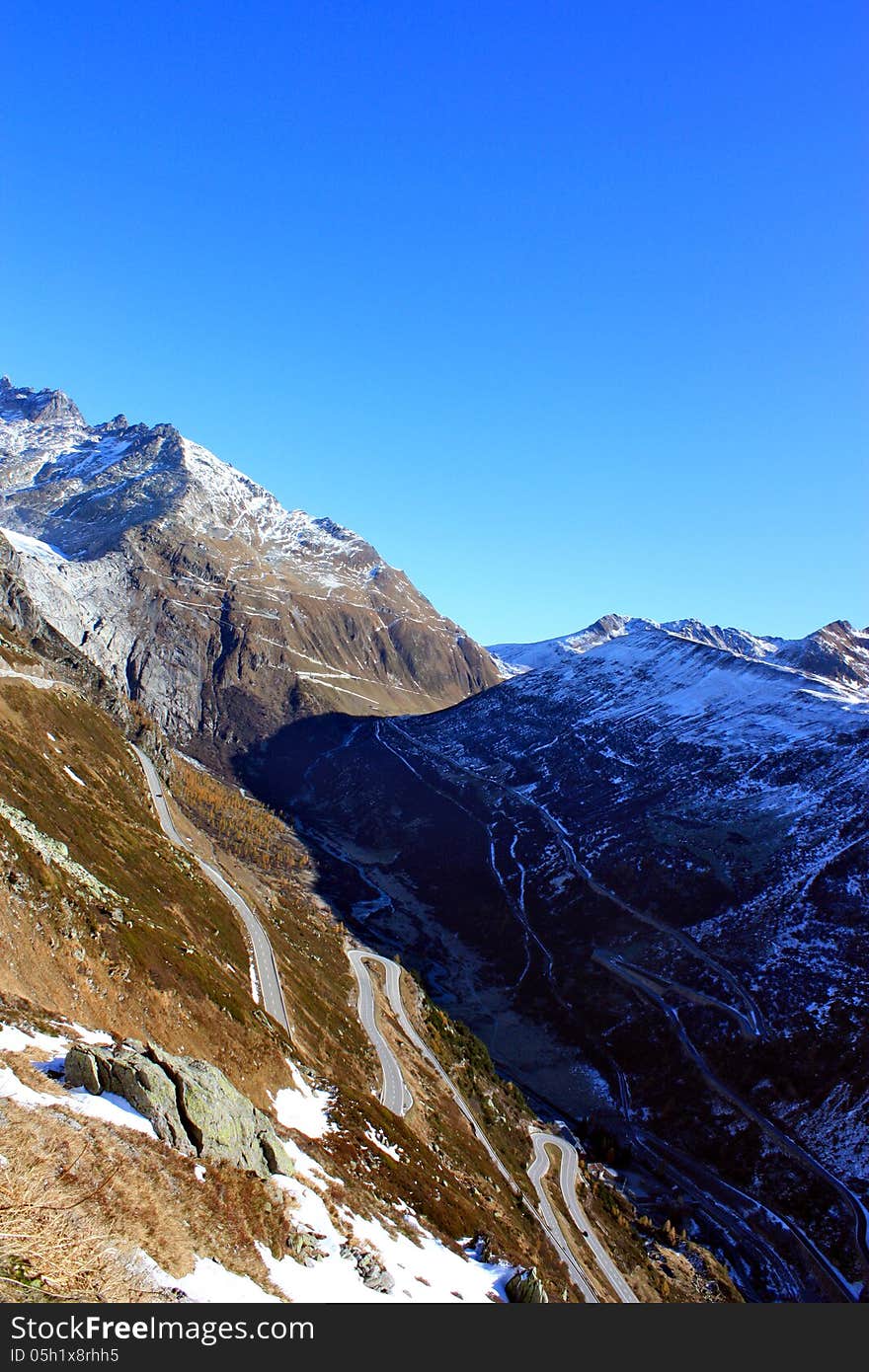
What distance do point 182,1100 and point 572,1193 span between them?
2673 inches

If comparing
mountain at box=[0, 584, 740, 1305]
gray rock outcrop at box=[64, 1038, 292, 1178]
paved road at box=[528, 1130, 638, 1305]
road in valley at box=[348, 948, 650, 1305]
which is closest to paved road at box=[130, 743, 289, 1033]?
mountain at box=[0, 584, 740, 1305]

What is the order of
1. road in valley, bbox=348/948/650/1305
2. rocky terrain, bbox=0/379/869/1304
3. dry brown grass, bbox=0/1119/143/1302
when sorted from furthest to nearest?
road in valley, bbox=348/948/650/1305
rocky terrain, bbox=0/379/869/1304
dry brown grass, bbox=0/1119/143/1302

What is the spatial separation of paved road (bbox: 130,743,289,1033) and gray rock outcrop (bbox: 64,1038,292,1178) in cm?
3445

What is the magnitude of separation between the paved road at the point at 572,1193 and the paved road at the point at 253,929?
114 feet

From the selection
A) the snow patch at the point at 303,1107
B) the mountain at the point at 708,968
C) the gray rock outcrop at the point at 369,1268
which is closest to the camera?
the gray rock outcrop at the point at 369,1268

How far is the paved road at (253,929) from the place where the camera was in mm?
65188

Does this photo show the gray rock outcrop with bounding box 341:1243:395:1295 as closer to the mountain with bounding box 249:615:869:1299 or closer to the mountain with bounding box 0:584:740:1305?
the mountain with bounding box 0:584:740:1305

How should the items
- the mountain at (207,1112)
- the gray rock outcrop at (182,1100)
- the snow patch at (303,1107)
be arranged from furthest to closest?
1. the snow patch at (303,1107)
2. the gray rock outcrop at (182,1100)
3. the mountain at (207,1112)

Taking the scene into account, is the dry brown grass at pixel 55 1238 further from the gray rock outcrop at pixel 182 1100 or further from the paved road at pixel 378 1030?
the paved road at pixel 378 1030

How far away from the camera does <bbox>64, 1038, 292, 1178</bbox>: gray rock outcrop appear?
23.3 meters

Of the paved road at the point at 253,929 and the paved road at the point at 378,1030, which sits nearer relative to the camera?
the paved road at the point at 378,1030

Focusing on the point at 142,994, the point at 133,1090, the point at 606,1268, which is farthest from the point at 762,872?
the point at 133,1090

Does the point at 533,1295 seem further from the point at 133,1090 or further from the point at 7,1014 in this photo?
the point at 7,1014

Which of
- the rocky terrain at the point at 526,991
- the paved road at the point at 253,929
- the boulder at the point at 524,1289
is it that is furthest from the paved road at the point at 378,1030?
the boulder at the point at 524,1289
